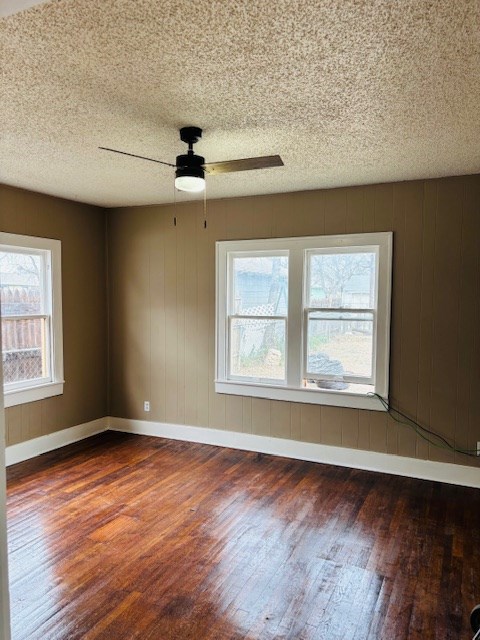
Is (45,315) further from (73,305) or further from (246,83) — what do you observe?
(246,83)

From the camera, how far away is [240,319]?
5.00 m

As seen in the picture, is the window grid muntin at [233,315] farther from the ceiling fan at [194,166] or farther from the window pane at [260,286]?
the ceiling fan at [194,166]

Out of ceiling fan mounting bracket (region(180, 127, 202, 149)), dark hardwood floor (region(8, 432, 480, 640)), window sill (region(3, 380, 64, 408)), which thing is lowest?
dark hardwood floor (region(8, 432, 480, 640))

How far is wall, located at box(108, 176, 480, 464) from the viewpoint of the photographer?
402 cm

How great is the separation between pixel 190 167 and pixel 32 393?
3.09 m

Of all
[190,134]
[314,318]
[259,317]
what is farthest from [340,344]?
[190,134]

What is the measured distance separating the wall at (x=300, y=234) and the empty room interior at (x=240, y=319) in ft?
0.08

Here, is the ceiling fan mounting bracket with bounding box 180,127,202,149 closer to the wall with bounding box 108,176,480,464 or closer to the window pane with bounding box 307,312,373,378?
the wall with bounding box 108,176,480,464

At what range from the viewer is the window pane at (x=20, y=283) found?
4.45 m

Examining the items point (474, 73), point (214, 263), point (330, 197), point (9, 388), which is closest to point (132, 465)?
point (9, 388)

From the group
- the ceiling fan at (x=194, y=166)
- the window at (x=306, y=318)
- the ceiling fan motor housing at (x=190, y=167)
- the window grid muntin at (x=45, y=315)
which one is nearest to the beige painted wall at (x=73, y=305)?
the window grid muntin at (x=45, y=315)

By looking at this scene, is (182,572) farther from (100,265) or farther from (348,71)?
(100,265)

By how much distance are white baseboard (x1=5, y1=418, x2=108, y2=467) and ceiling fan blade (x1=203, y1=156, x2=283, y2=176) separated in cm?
320

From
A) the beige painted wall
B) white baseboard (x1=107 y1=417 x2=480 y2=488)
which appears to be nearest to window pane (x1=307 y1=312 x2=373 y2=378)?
white baseboard (x1=107 y1=417 x2=480 y2=488)
